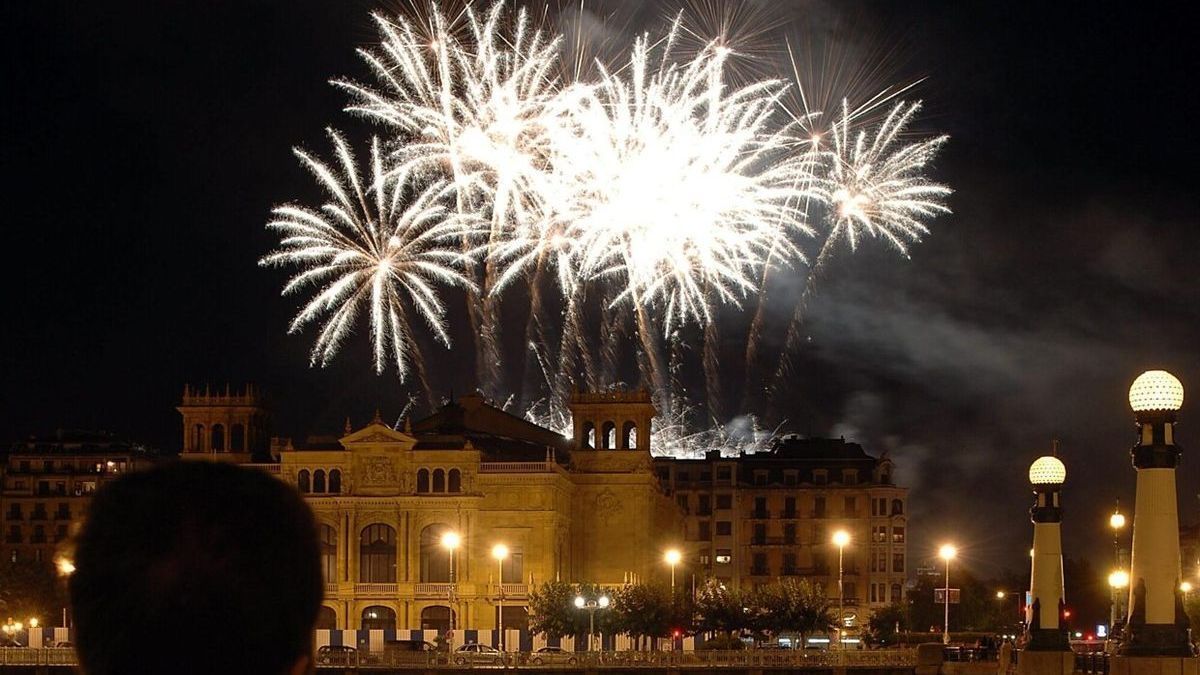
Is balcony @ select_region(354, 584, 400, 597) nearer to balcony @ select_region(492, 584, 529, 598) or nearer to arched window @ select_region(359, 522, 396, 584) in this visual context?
arched window @ select_region(359, 522, 396, 584)

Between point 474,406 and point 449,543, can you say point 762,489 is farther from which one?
point 449,543

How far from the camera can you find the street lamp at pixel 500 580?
77000 mm

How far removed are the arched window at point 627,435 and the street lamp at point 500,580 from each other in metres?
9.96

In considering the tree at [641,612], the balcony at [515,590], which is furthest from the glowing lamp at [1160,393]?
the balcony at [515,590]

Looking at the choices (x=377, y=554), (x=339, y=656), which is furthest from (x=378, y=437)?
(x=339, y=656)

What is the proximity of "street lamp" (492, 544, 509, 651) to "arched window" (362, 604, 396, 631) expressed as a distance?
9.67ft

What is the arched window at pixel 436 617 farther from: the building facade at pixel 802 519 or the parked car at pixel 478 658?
the building facade at pixel 802 519

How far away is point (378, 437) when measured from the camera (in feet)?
278

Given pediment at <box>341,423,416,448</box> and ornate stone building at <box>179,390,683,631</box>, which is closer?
ornate stone building at <box>179,390,683,631</box>

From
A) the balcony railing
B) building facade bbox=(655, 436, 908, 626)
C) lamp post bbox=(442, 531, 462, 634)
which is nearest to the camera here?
lamp post bbox=(442, 531, 462, 634)

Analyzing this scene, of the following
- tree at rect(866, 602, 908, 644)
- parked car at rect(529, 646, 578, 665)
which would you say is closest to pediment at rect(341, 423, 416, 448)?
parked car at rect(529, 646, 578, 665)

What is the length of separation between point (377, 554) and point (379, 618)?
3265 millimetres

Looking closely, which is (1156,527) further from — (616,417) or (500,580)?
(616,417)

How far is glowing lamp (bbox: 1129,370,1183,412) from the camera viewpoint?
22.8 meters
